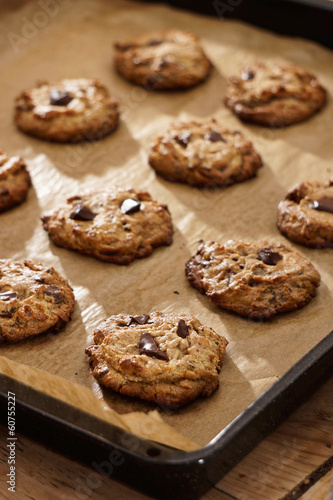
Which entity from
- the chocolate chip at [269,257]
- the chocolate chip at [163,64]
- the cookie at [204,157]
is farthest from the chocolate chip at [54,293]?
the chocolate chip at [163,64]

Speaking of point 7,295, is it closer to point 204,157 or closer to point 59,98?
point 204,157

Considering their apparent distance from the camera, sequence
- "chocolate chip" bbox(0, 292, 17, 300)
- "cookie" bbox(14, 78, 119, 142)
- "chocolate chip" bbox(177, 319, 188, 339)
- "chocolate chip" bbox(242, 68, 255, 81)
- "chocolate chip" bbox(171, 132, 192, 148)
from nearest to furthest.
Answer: "chocolate chip" bbox(177, 319, 188, 339) < "chocolate chip" bbox(0, 292, 17, 300) < "chocolate chip" bbox(171, 132, 192, 148) < "cookie" bbox(14, 78, 119, 142) < "chocolate chip" bbox(242, 68, 255, 81)

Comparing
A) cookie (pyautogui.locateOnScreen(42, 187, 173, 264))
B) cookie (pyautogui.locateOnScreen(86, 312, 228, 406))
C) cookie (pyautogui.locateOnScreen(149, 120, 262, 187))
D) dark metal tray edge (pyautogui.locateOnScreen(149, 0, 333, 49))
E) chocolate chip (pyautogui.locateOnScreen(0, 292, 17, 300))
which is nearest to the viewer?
cookie (pyautogui.locateOnScreen(86, 312, 228, 406))

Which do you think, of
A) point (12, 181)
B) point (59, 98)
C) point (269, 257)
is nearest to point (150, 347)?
point (269, 257)

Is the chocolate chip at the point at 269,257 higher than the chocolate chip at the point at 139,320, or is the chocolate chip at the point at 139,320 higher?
the chocolate chip at the point at 139,320

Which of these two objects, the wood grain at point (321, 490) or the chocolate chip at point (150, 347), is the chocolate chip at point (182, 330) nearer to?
the chocolate chip at point (150, 347)

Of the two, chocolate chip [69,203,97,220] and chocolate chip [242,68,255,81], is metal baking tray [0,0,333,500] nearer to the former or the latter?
chocolate chip [69,203,97,220]

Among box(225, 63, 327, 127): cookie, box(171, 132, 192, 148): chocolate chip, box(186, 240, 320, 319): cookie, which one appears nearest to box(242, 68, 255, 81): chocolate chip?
box(225, 63, 327, 127): cookie
